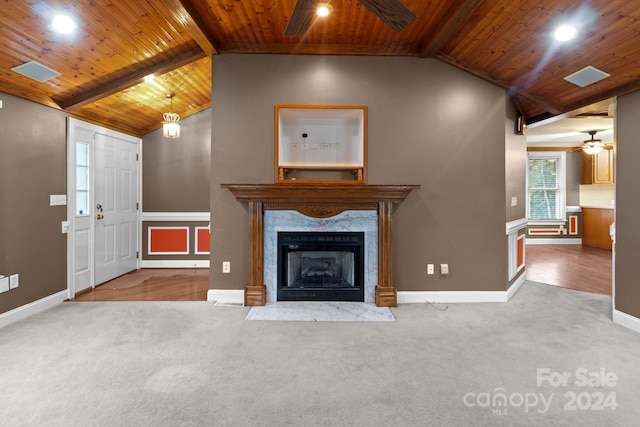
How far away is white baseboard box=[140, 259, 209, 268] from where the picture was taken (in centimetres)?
558

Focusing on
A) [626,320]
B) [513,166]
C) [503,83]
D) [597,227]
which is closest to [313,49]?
[503,83]

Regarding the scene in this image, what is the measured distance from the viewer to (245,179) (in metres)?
3.82

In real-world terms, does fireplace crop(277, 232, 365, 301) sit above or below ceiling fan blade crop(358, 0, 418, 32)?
below

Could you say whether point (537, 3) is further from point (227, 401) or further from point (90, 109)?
point (90, 109)

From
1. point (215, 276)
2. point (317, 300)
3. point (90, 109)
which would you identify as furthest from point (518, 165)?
point (90, 109)

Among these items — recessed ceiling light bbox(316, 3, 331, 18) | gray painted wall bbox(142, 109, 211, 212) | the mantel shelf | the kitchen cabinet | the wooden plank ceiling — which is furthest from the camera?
the kitchen cabinet

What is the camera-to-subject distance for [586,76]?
3.16m

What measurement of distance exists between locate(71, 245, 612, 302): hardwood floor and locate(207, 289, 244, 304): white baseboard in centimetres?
23

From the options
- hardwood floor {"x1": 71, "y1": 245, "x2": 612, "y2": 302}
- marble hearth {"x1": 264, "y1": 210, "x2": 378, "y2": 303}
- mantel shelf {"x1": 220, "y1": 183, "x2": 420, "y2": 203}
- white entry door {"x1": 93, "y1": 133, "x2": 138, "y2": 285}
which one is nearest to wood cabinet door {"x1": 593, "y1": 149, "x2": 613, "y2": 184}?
hardwood floor {"x1": 71, "y1": 245, "x2": 612, "y2": 302}

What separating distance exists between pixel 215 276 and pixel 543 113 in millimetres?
4400

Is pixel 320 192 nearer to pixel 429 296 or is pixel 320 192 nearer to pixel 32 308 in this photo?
pixel 429 296

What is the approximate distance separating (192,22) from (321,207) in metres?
2.11

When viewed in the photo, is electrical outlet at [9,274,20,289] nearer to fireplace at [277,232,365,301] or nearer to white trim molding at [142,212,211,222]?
white trim molding at [142,212,211,222]

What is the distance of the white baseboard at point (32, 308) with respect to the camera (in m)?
3.19
